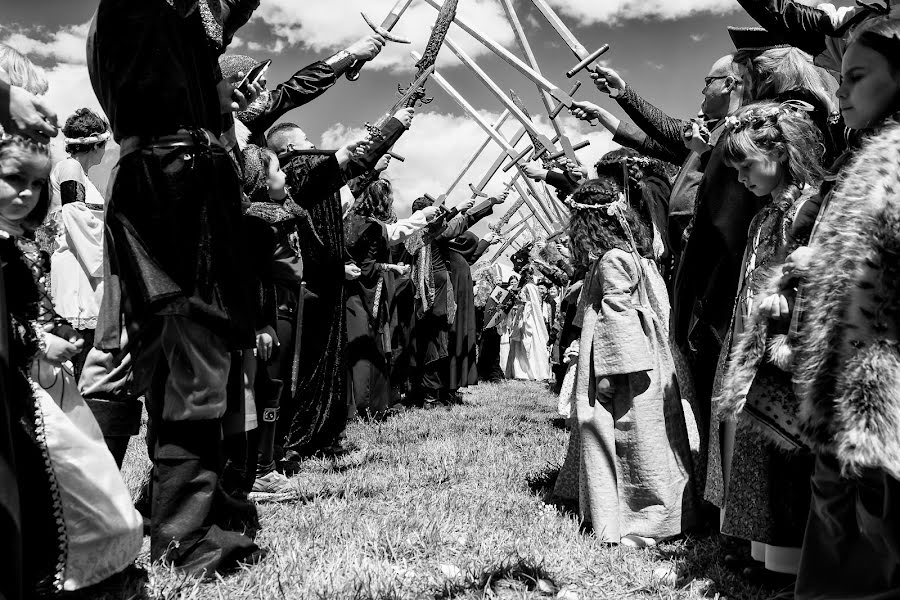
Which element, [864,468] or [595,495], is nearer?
[864,468]

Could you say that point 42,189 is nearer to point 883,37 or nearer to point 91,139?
point 883,37

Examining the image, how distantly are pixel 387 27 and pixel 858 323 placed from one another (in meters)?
4.31

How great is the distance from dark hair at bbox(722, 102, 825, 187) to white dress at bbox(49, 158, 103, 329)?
310cm

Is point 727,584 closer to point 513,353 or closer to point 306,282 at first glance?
point 306,282

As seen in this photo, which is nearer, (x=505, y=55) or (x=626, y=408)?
(x=626, y=408)

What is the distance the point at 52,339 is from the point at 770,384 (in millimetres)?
1984

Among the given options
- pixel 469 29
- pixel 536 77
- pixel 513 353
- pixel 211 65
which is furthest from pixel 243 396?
pixel 513 353

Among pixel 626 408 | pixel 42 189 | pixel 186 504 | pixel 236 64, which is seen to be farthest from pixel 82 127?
pixel 626 408

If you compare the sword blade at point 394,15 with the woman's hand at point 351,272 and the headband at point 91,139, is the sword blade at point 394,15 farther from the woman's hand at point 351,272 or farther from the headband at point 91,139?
the headband at point 91,139

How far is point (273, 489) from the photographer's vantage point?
12.5 ft

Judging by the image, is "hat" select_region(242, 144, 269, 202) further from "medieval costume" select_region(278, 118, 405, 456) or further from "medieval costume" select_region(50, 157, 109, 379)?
"medieval costume" select_region(50, 157, 109, 379)

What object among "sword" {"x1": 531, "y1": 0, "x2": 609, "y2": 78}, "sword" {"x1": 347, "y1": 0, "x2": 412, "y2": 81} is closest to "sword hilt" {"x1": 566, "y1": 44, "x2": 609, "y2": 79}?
"sword" {"x1": 531, "y1": 0, "x2": 609, "y2": 78}

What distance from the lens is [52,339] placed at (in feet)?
6.62

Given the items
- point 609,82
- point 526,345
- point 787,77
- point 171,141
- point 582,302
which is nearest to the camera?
point 171,141
